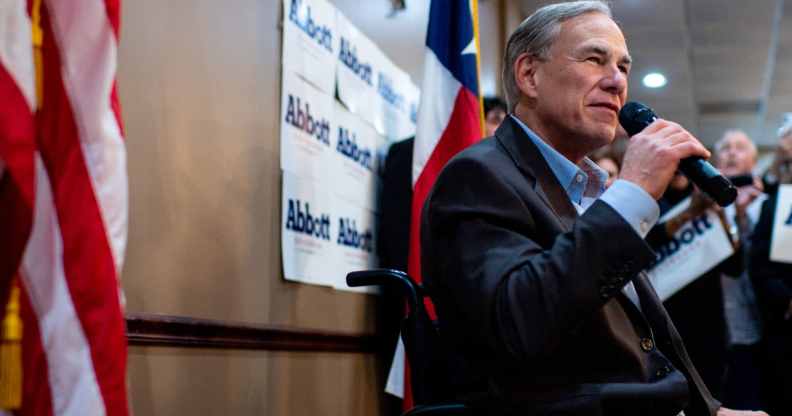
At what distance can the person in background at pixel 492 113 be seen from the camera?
3627 millimetres

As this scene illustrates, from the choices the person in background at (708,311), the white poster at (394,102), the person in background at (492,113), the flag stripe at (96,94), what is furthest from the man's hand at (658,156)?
the person in background at (492,113)

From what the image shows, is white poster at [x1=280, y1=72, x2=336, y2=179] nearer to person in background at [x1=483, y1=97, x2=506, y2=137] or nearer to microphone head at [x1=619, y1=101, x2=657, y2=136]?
person in background at [x1=483, y1=97, x2=506, y2=137]

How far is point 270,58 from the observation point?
253 cm

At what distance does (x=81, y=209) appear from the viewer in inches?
49.6

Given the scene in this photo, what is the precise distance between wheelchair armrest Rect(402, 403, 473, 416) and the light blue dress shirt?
0.36 m

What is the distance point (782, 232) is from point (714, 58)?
3694mm

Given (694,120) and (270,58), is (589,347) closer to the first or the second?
(270,58)

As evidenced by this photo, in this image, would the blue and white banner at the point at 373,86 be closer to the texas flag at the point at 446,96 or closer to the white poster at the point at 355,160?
the white poster at the point at 355,160

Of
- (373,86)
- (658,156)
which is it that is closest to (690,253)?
(373,86)

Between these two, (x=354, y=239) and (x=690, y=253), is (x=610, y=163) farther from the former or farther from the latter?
(x=354, y=239)

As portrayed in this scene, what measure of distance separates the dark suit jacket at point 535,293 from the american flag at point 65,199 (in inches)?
18.7

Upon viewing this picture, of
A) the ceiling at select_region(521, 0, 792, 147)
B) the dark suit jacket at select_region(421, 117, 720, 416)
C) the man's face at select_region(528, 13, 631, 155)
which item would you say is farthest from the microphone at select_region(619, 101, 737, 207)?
the ceiling at select_region(521, 0, 792, 147)

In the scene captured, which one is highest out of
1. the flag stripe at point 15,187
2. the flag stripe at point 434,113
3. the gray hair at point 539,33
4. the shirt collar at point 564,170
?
the flag stripe at point 434,113

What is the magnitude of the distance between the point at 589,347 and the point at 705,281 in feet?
7.45
